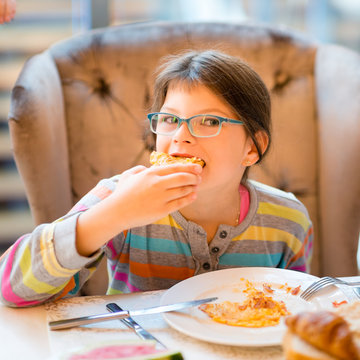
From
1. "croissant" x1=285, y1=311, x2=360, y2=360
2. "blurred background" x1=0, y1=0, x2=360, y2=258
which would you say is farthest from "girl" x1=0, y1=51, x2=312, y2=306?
"blurred background" x1=0, y1=0, x2=360, y2=258

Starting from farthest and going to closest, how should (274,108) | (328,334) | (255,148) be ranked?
(274,108) < (255,148) < (328,334)

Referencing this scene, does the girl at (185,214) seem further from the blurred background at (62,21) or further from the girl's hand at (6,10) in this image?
the blurred background at (62,21)

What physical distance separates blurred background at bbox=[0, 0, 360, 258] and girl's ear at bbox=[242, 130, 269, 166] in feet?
4.39

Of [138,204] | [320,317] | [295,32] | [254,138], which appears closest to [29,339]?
[138,204]

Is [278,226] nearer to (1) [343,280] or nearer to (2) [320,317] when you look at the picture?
(1) [343,280]

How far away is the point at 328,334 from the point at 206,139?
2.24ft

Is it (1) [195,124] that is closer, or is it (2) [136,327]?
(2) [136,327]

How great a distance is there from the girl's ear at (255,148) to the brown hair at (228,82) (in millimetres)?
12

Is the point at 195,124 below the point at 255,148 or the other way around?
the other way around

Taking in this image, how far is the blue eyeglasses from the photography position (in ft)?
4.06

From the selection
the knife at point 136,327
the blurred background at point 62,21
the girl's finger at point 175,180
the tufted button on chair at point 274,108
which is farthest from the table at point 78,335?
the blurred background at point 62,21

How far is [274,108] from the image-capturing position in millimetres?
1905

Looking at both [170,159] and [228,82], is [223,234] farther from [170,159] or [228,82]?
[228,82]

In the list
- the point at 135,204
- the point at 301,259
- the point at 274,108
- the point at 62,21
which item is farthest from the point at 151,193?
the point at 62,21
